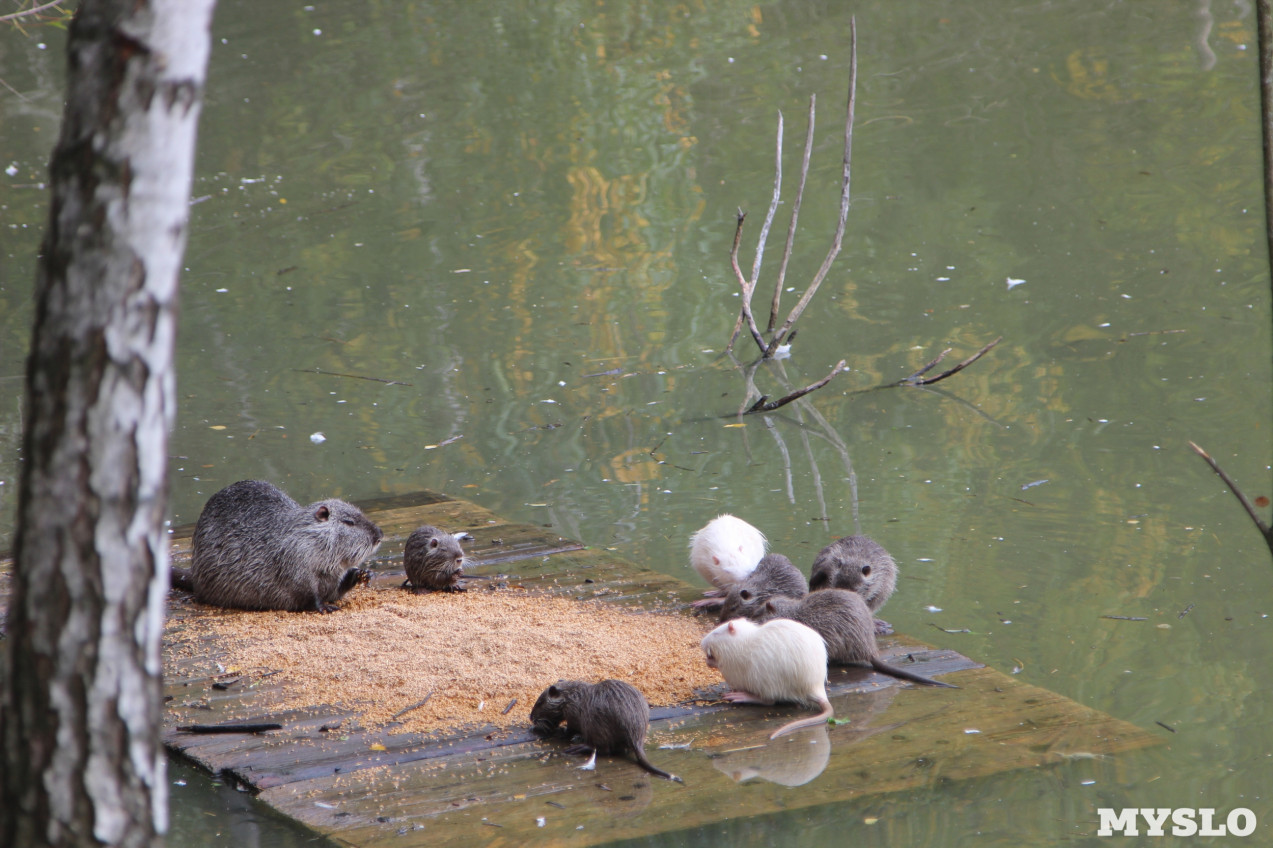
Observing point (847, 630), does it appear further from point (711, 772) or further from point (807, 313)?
point (807, 313)

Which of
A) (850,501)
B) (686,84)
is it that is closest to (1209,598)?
(850,501)

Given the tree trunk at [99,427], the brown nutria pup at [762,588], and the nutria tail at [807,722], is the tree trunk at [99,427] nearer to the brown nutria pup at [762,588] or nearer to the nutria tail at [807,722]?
the nutria tail at [807,722]

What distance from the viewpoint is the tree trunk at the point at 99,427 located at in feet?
5.12

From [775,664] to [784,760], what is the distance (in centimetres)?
33

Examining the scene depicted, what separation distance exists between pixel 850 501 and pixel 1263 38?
14.1 ft

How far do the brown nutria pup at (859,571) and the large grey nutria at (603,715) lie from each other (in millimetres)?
1195

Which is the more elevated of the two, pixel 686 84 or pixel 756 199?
pixel 686 84

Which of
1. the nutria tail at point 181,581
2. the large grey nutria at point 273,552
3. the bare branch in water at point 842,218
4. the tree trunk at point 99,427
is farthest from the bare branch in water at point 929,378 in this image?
the tree trunk at point 99,427

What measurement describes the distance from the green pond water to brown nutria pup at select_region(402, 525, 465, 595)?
976mm

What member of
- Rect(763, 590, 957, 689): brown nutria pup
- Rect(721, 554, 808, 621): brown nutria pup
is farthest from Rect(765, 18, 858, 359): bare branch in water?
Rect(763, 590, 957, 689): brown nutria pup

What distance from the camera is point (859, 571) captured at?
4.46m

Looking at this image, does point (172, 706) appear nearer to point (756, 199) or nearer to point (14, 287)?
point (14, 287)

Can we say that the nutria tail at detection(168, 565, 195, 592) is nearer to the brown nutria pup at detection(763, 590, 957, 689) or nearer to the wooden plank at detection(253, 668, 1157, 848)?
the wooden plank at detection(253, 668, 1157, 848)

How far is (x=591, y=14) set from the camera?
580 inches
